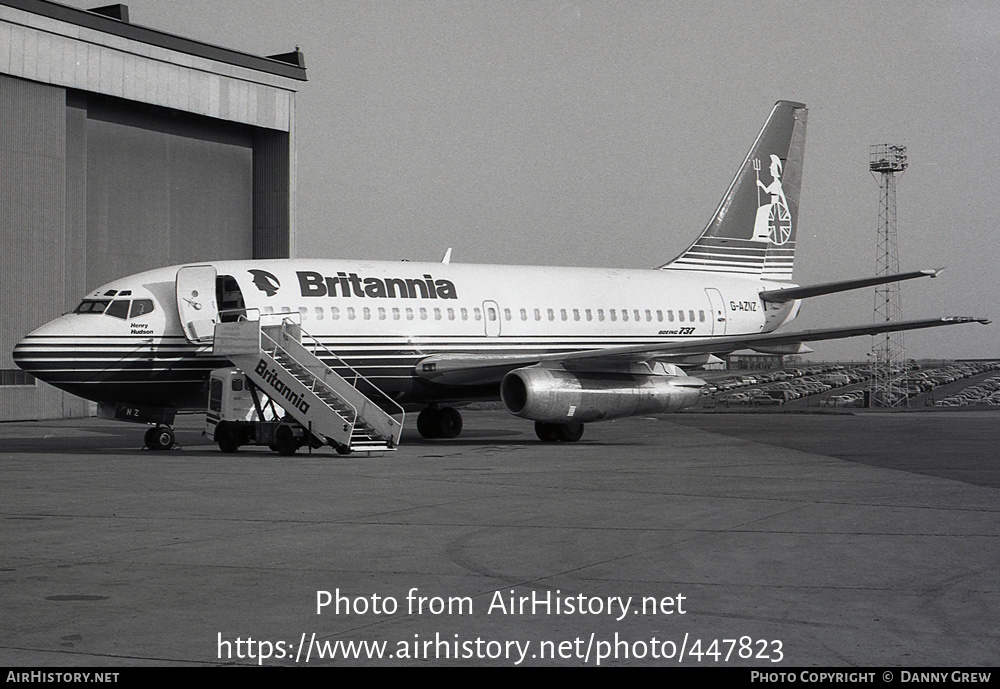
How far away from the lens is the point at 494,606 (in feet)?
24.4

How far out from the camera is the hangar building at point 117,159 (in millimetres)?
35562

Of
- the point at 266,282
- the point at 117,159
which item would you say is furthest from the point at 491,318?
the point at 117,159

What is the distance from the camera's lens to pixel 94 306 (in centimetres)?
2217

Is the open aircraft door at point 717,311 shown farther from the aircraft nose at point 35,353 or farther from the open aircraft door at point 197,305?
the aircraft nose at point 35,353

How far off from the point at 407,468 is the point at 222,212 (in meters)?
27.4

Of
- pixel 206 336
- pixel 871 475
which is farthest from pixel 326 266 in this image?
pixel 871 475

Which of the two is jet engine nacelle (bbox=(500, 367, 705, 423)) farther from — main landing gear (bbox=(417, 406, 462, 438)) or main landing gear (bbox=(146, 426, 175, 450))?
main landing gear (bbox=(146, 426, 175, 450))

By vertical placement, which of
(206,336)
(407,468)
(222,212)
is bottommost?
(407,468)

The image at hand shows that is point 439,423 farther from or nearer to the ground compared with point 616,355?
nearer to the ground

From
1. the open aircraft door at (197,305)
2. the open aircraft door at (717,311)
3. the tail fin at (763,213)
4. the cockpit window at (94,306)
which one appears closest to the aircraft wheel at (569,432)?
the open aircraft door at (717,311)

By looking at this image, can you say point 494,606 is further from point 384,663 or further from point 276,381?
point 276,381

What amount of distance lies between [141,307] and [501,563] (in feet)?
48.8

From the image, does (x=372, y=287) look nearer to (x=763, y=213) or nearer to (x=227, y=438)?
(x=227, y=438)

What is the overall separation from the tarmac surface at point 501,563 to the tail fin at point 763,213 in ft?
46.2
